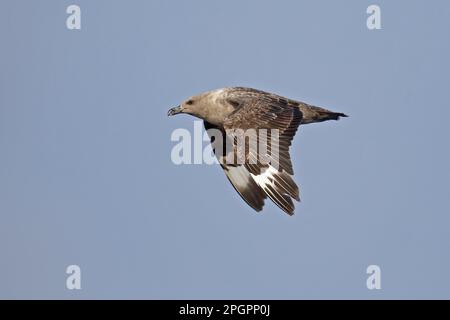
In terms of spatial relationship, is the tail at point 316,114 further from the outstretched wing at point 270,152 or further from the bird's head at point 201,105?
the bird's head at point 201,105

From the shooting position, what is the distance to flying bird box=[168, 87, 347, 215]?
63.0ft

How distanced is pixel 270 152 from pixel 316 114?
243 centimetres

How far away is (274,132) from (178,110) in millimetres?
2946

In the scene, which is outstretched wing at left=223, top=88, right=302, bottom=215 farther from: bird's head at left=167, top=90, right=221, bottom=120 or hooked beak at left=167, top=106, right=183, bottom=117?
hooked beak at left=167, top=106, right=183, bottom=117

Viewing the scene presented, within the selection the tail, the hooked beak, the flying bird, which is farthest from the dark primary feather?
the hooked beak

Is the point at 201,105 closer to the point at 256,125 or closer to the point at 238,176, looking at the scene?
the point at 238,176

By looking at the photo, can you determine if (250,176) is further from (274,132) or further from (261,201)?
(274,132)

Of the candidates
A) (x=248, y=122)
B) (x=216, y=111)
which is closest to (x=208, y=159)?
(x=216, y=111)

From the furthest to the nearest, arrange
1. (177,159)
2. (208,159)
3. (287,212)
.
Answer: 1. (208,159)
2. (177,159)
3. (287,212)

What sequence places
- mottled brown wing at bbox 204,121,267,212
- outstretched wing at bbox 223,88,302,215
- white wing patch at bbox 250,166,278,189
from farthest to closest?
mottled brown wing at bbox 204,121,267,212, white wing patch at bbox 250,166,278,189, outstretched wing at bbox 223,88,302,215

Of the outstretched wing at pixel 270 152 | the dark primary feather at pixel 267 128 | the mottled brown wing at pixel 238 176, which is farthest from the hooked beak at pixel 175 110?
the outstretched wing at pixel 270 152

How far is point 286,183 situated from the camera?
1916 centimetres

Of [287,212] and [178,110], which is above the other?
[178,110]

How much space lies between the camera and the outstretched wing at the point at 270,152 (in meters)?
19.2
